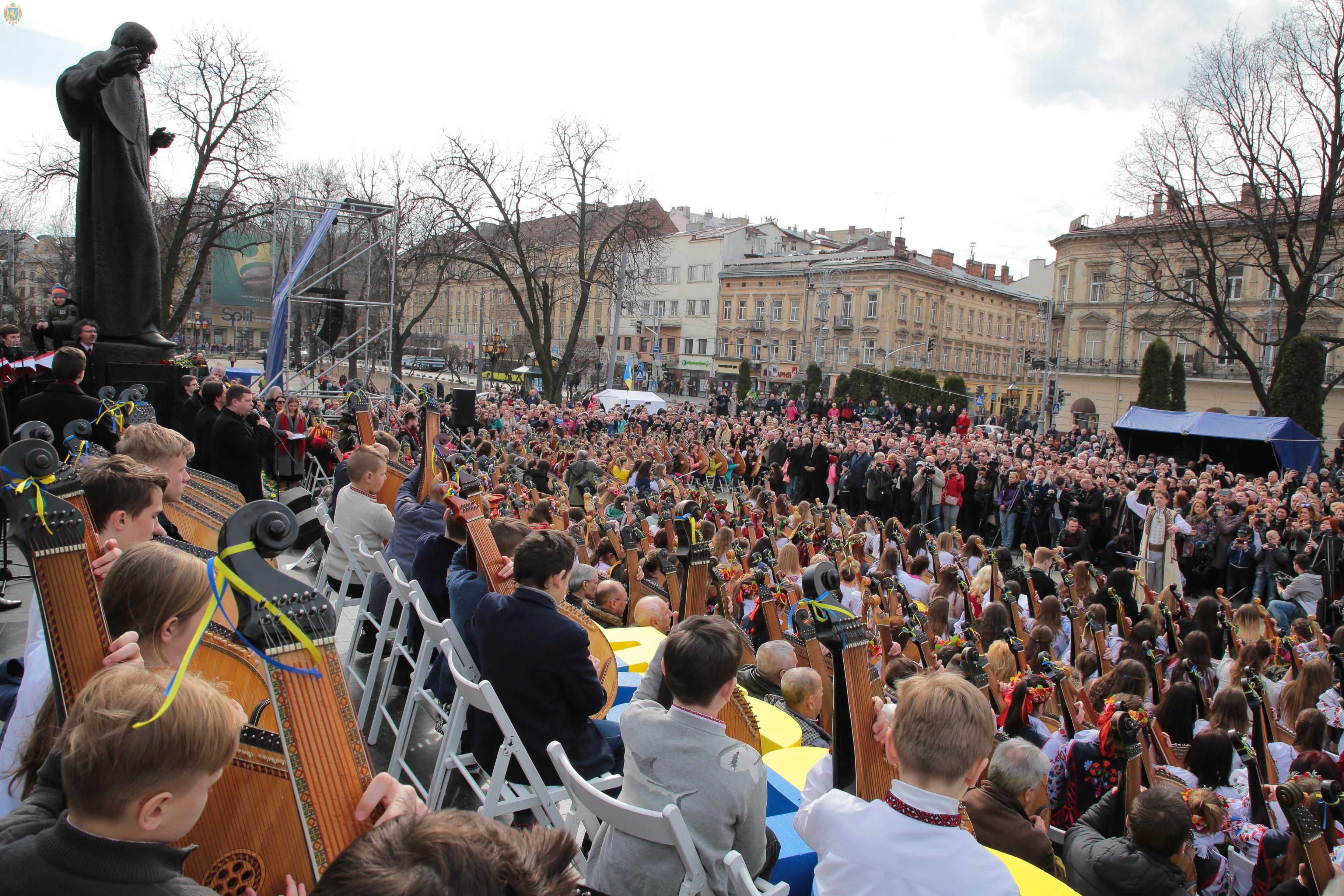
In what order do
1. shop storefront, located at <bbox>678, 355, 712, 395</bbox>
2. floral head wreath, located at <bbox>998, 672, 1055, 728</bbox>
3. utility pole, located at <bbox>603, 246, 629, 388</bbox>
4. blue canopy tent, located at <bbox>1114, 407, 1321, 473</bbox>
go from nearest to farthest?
floral head wreath, located at <bbox>998, 672, 1055, 728</bbox>, blue canopy tent, located at <bbox>1114, 407, 1321, 473</bbox>, utility pole, located at <bbox>603, 246, 629, 388</bbox>, shop storefront, located at <bbox>678, 355, 712, 395</bbox>

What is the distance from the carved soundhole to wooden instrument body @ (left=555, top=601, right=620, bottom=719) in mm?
1698

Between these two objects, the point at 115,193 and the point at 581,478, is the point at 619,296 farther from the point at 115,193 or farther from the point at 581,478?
the point at 115,193

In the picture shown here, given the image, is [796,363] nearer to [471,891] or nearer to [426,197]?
[426,197]

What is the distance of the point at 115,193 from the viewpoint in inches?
279

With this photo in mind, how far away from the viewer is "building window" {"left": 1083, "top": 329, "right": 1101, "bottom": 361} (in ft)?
153

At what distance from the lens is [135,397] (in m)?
6.67

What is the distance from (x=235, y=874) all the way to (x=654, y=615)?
3.55 meters

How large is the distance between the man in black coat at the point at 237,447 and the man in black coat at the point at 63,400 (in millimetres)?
666

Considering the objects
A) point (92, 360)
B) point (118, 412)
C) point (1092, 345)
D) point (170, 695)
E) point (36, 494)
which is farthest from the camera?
point (1092, 345)

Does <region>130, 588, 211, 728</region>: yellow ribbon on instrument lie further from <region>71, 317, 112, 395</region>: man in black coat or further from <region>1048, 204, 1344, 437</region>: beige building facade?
<region>1048, 204, 1344, 437</region>: beige building facade

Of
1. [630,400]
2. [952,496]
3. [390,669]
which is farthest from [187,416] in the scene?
[630,400]

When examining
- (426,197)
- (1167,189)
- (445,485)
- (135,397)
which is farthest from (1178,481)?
(426,197)

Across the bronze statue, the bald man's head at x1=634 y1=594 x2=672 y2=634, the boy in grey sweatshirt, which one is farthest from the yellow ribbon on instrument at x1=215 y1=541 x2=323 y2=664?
the bronze statue

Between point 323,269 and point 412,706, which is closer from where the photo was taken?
point 412,706
